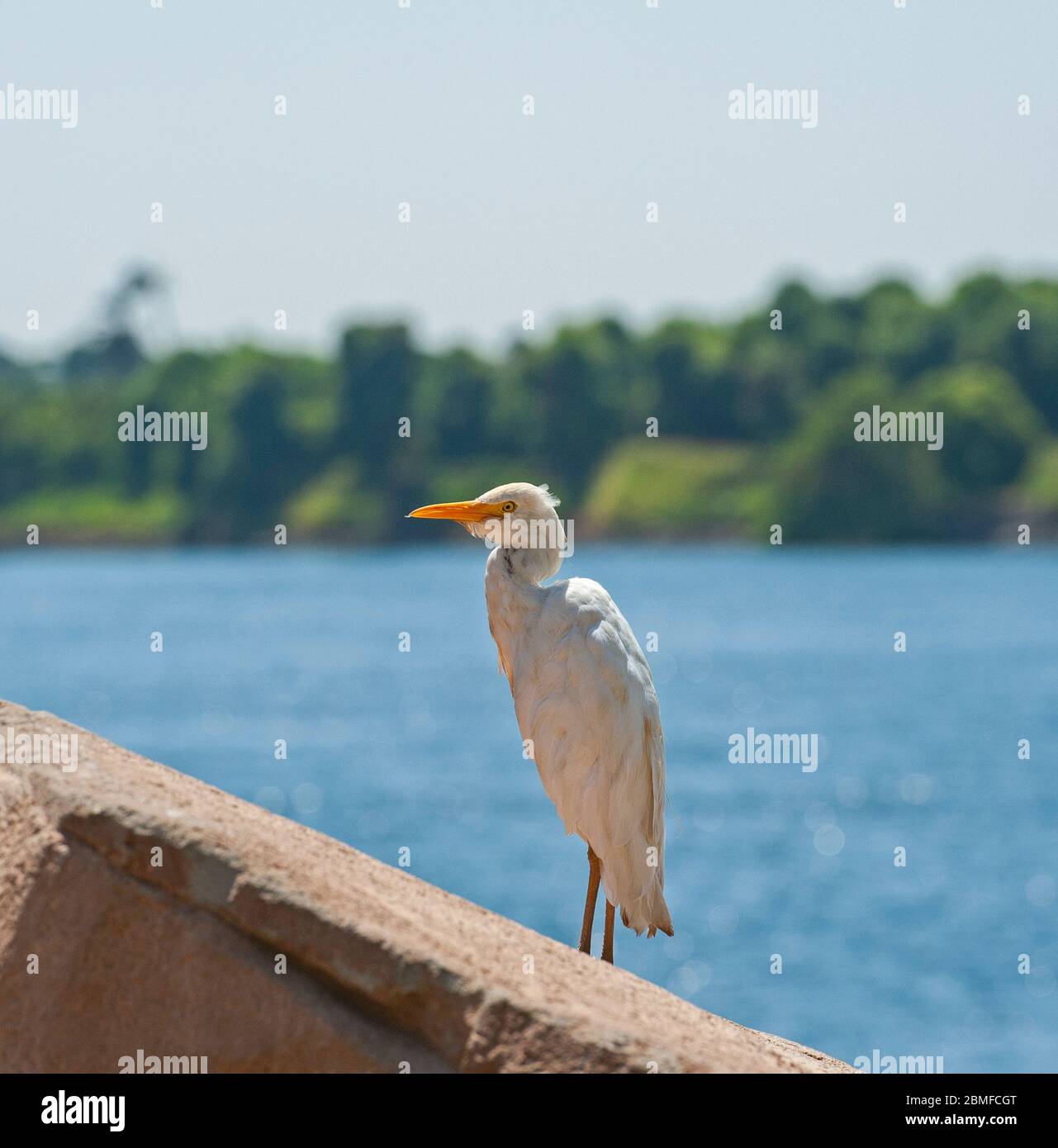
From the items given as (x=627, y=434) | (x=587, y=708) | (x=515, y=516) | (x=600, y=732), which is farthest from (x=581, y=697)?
(x=627, y=434)

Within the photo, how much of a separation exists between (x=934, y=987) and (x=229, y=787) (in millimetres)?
18062

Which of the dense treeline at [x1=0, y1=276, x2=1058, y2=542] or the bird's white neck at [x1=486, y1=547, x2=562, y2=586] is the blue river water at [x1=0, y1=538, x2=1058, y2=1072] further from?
the dense treeline at [x1=0, y1=276, x2=1058, y2=542]

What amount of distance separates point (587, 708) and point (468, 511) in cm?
113

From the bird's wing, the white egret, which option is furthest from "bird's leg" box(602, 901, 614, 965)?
the bird's wing

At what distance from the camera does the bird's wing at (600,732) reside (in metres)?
8.17

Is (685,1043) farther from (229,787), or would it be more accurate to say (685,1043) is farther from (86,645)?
(86,645)

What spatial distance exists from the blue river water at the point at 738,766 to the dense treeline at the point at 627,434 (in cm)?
1358

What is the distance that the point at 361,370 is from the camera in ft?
403

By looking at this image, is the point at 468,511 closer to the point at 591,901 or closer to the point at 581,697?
the point at 581,697

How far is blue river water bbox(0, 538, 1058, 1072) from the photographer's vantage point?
24.4 meters

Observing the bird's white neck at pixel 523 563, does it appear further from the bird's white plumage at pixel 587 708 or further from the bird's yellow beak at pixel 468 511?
the bird's yellow beak at pixel 468 511

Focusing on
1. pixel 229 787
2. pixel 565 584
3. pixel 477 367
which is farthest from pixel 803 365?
pixel 565 584

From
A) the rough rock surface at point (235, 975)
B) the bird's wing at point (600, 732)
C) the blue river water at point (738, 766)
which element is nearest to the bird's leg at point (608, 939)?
the bird's wing at point (600, 732)

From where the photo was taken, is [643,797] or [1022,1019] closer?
[643,797]
